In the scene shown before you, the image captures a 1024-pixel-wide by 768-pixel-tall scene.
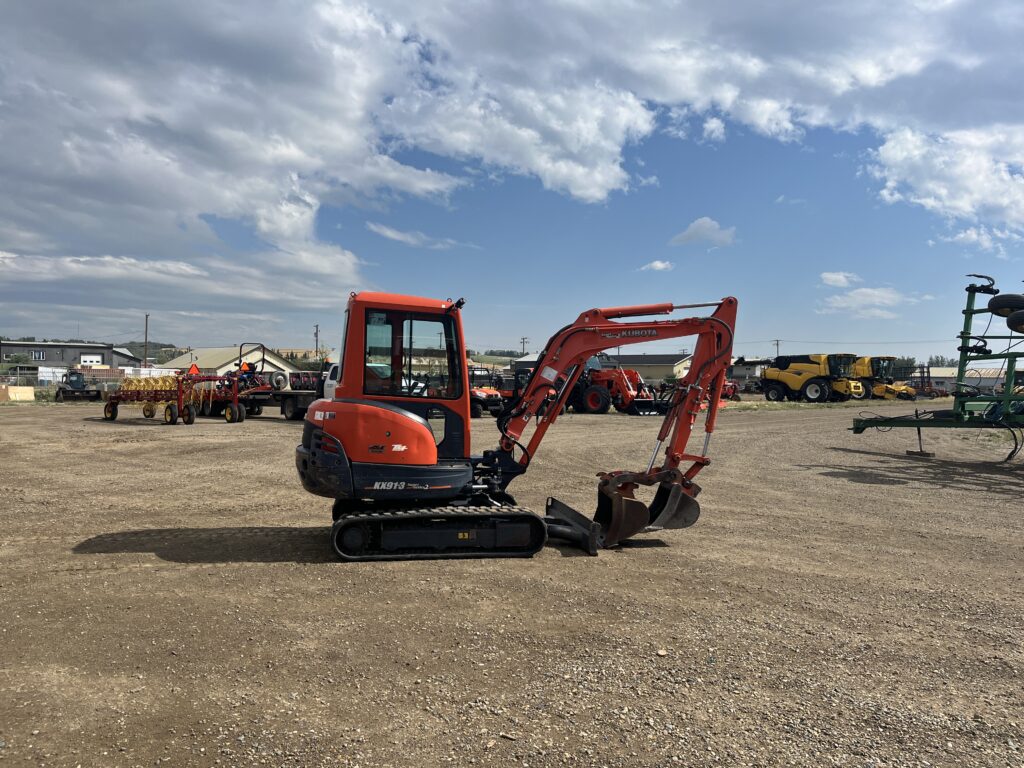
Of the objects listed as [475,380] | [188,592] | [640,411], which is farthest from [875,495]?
[475,380]

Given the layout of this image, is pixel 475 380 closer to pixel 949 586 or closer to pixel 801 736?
pixel 949 586

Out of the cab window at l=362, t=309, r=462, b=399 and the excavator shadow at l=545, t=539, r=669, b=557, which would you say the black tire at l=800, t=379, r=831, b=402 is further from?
the cab window at l=362, t=309, r=462, b=399

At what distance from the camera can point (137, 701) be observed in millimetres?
4020

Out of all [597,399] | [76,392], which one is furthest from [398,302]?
[76,392]

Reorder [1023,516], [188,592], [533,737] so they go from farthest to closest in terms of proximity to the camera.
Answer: [1023,516]
[188,592]
[533,737]

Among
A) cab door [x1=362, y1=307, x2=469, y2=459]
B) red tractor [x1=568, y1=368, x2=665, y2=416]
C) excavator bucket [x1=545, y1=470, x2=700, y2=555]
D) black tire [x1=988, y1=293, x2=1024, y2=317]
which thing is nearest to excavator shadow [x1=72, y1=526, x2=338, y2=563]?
cab door [x1=362, y1=307, x2=469, y2=459]

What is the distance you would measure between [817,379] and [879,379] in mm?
5482

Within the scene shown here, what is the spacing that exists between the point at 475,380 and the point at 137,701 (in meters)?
29.5

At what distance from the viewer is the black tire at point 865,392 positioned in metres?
42.2

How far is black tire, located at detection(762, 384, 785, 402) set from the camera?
142ft

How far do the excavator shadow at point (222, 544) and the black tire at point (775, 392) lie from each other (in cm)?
3972

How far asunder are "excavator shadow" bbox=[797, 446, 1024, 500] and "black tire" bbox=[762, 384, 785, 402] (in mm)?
Answer: 27981

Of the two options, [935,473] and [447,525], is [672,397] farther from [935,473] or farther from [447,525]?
[935,473]

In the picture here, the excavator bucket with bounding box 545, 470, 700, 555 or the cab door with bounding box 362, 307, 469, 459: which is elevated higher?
the cab door with bounding box 362, 307, 469, 459
